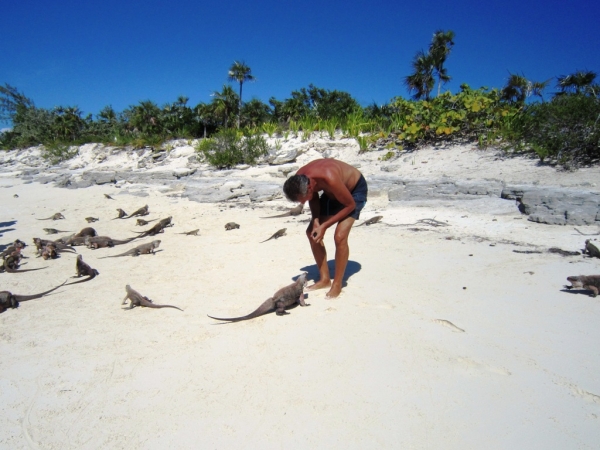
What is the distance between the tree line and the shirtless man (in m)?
7.48

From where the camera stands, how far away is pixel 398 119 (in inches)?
555

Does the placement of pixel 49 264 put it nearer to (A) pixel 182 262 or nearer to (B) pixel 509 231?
(A) pixel 182 262

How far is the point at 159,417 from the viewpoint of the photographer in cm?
254

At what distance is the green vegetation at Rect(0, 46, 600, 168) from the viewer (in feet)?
31.1

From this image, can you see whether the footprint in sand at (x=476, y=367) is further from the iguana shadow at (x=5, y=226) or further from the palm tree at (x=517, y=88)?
the palm tree at (x=517, y=88)

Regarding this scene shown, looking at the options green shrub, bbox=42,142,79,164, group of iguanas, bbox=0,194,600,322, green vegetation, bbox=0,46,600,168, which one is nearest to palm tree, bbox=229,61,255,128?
green vegetation, bbox=0,46,600,168

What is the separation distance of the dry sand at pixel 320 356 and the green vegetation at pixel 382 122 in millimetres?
5087

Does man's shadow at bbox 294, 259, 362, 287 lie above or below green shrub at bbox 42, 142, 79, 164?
below

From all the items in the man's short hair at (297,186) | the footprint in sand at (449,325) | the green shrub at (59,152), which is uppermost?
the green shrub at (59,152)

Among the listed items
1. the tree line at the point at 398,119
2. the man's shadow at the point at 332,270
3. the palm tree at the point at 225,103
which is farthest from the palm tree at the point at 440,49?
the man's shadow at the point at 332,270

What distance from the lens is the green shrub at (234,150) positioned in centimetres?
1539

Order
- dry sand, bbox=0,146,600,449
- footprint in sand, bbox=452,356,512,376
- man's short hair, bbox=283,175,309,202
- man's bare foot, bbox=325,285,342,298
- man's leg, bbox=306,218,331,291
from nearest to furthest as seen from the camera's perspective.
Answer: dry sand, bbox=0,146,600,449 → footprint in sand, bbox=452,356,512,376 → man's short hair, bbox=283,175,309,202 → man's bare foot, bbox=325,285,342,298 → man's leg, bbox=306,218,331,291

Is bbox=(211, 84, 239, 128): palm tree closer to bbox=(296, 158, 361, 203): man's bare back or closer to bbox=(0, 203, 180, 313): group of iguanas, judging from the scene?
bbox=(0, 203, 180, 313): group of iguanas

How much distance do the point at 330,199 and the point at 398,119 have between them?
36.1 feet
